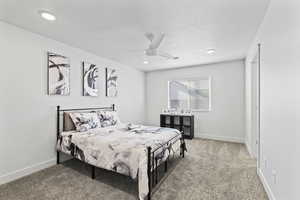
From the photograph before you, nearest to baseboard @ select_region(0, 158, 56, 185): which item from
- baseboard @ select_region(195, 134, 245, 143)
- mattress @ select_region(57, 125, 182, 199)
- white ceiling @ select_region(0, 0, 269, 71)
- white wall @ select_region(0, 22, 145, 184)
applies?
white wall @ select_region(0, 22, 145, 184)

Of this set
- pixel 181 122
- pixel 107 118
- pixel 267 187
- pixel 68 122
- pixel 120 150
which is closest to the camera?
pixel 267 187

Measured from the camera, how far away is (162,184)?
2279 millimetres

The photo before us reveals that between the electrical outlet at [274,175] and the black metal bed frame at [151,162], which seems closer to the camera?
the electrical outlet at [274,175]

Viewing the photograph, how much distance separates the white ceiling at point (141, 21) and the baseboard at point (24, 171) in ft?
8.07

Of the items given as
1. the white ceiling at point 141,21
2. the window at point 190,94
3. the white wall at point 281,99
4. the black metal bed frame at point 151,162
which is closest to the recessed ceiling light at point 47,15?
the white ceiling at point 141,21

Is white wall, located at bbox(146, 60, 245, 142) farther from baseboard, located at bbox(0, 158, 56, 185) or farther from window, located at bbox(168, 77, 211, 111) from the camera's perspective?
baseboard, located at bbox(0, 158, 56, 185)

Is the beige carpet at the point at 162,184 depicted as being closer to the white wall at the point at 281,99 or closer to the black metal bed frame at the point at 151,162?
the black metal bed frame at the point at 151,162

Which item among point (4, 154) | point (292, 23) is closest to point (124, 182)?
point (4, 154)

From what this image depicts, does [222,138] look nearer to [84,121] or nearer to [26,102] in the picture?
[84,121]

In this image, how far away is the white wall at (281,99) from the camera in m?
1.28

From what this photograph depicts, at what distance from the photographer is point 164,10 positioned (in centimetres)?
204

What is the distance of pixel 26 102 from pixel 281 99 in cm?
377

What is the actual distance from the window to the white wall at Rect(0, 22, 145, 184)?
359 cm

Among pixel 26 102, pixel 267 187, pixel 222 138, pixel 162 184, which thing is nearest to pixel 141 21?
pixel 26 102
